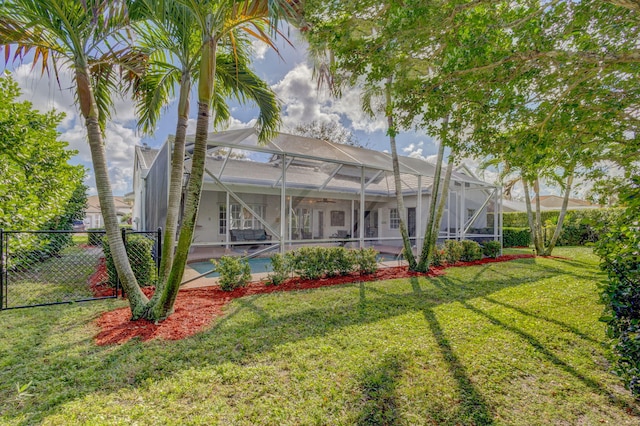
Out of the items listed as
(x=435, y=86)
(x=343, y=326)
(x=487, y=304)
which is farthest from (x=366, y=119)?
(x=343, y=326)

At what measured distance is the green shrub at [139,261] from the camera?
5.96 metres

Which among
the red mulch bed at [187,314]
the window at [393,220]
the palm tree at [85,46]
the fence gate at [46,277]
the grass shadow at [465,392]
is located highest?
the palm tree at [85,46]

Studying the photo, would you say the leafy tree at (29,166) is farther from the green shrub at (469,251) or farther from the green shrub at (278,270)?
the green shrub at (469,251)

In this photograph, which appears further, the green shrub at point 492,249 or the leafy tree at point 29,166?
the green shrub at point 492,249

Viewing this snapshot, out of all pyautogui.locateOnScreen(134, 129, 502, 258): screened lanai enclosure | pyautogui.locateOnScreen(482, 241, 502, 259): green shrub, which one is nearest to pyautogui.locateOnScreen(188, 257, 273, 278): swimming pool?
pyautogui.locateOnScreen(134, 129, 502, 258): screened lanai enclosure

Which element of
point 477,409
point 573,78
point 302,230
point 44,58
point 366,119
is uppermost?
point 366,119

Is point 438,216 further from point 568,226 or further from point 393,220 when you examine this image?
point 568,226

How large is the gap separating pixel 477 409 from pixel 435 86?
13.8 ft

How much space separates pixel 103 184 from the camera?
410 cm

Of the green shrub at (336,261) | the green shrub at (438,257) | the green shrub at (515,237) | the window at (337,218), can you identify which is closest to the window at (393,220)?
the window at (337,218)

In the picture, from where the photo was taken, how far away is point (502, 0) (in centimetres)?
379

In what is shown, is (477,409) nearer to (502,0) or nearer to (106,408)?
(106,408)

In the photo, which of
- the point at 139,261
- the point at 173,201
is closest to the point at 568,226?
the point at 173,201

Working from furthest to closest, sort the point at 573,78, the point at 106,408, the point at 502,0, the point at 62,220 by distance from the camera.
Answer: the point at 62,220, the point at 573,78, the point at 502,0, the point at 106,408
